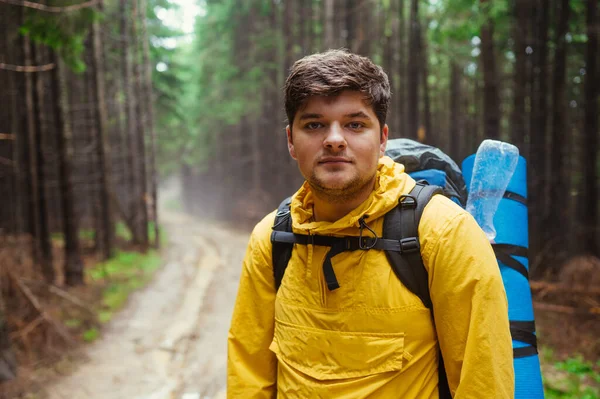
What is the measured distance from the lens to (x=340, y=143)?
1.97 metres

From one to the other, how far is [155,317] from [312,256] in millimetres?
8299

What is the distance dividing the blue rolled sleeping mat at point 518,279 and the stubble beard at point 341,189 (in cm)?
102

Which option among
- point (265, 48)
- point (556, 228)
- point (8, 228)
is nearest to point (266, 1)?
point (265, 48)

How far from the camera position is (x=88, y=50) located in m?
13.6

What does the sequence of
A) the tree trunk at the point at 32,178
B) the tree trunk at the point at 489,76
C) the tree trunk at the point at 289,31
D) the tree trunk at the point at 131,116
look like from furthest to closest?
the tree trunk at the point at 289,31 → the tree trunk at the point at 131,116 → the tree trunk at the point at 32,178 → the tree trunk at the point at 489,76

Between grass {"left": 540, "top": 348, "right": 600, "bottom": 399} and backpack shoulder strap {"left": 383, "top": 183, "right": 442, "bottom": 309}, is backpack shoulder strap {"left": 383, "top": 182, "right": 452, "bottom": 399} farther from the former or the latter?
grass {"left": 540, "top": 348, "right": 600, "bottom": 399}

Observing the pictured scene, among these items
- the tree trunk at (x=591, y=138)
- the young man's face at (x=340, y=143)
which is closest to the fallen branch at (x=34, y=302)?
the young man's face at (x=340, y=143)

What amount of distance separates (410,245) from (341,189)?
0.39m

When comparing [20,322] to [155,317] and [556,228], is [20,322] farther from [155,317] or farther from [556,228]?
[556,228]

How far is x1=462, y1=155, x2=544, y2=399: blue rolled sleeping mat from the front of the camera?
7.75ft

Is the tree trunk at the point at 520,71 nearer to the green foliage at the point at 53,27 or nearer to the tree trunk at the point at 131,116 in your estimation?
the green foliage at the point at 53,27

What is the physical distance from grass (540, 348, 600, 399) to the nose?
4.99 meters

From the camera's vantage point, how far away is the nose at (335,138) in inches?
77.4

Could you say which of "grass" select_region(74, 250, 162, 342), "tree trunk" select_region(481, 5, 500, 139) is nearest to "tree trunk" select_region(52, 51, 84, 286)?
"grass" select_region(74, 250, 162, 342)
